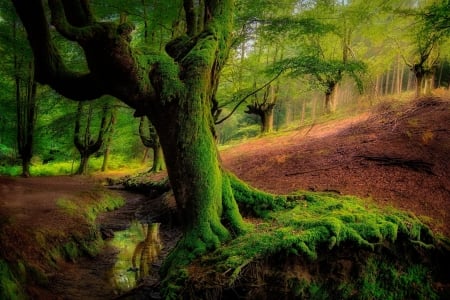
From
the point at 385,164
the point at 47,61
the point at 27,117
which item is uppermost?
the point at 47,61

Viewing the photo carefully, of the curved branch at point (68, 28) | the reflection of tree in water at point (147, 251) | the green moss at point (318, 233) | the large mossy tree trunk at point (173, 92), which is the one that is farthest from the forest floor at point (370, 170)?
the curved branch at point (68, 28)

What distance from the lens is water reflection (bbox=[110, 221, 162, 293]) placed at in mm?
6309

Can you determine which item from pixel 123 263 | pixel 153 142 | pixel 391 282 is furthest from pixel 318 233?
pixel 153 142

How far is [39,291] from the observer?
513cm

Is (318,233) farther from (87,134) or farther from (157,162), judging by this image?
(87,134)

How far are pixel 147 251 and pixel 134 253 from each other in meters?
0.29

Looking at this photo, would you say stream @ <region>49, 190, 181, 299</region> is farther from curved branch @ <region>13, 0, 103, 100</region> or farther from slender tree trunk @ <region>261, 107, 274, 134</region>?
slender tree trunk @ <region>261, 107, 274, 134</region>

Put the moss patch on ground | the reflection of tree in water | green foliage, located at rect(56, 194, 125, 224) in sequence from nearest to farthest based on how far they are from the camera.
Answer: the moss patch on ground < the reflection of tree in water < green foliage, located at rect(56, 194, 125, 224)

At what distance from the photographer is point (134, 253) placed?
7738 mm

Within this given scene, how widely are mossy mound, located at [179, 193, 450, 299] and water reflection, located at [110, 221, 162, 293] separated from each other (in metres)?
1.76

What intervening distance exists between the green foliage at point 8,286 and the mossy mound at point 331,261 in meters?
2.14

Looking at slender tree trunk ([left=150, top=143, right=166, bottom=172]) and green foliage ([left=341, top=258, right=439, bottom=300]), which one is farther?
slender tree trunk ([left=150, top=143, right=166, bottom=172])

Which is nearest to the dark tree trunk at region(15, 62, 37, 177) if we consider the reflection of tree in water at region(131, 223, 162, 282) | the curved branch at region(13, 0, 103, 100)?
the reflection of tree in water at region(131, 223, 162, 282)

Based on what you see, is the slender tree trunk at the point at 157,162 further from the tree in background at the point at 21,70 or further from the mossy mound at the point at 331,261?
the mossy mound at the point at 331,261
